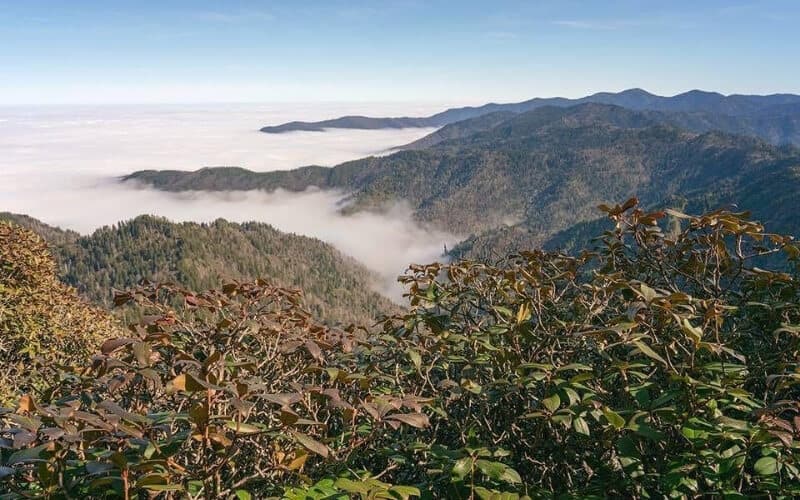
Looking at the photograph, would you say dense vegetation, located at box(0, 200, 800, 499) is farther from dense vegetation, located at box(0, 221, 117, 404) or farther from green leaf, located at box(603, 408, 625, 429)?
dense vegetation, located at box(0, 221, 117, 404)

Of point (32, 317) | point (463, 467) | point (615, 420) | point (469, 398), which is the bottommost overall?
point (32, 317)

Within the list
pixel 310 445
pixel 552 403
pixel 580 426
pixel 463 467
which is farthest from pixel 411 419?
pixel 580 426

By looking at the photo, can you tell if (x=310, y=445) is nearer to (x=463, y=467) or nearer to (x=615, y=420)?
(x=463, y=467)

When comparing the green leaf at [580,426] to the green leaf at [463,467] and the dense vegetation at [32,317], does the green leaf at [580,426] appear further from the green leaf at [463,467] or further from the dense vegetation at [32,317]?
the dense vegetation at [32,317]

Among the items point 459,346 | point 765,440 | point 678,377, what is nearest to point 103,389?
point 459,346

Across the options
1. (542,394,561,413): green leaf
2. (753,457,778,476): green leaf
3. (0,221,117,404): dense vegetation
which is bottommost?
(0,221,117,404): dense vegetation

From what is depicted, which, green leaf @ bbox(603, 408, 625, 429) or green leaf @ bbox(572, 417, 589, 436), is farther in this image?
green leaf @ bbox(572, 417, 589, 436)

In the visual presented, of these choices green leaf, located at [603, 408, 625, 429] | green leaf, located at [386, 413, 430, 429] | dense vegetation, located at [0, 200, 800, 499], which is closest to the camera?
dense vegetation, located at [0, 200, 800, 499]

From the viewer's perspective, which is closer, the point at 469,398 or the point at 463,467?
the point at 463,467

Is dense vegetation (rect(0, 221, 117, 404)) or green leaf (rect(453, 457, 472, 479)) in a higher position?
green leaf (rect(453, 457, 472, 479))

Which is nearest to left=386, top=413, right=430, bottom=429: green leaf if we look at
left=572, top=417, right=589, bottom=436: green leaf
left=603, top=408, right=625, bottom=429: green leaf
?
left=572, top=417, right=589, bottom=436: green leaf
